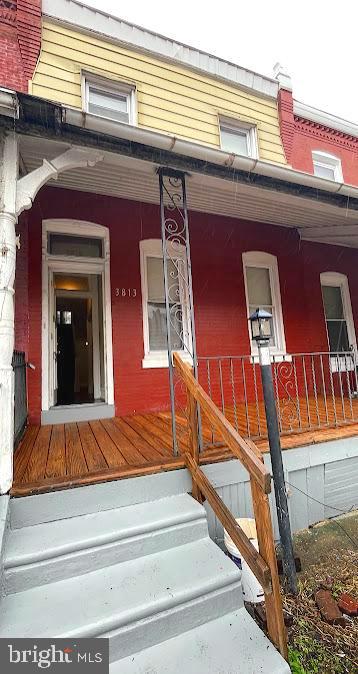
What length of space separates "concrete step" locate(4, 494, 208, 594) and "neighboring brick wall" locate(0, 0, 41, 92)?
5.01 m

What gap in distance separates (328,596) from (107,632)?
1.60 metres

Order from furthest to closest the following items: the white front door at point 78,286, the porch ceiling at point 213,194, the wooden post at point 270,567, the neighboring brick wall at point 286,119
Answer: the neighboring brick wall at point 286,119 → the white front door at point 78,286 → the porch ceiling at point 213,194 → the wooden post at point 270,567

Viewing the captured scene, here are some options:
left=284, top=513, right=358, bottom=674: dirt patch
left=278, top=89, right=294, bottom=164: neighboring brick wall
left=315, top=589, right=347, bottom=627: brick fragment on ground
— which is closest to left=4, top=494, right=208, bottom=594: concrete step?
left=284, top=513, right=358, bottom=674: dirt patch

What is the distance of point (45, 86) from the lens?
4180 millimetres

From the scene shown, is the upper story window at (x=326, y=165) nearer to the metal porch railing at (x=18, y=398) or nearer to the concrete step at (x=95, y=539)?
the metal porch railing at (x=18, y=398)

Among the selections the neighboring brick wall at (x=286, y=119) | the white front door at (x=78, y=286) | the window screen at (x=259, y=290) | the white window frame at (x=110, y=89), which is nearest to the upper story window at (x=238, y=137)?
the neighboring brick wall at (x=286, y=119)

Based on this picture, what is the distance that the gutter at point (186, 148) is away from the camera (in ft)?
7.68

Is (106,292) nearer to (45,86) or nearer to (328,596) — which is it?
(45,86)

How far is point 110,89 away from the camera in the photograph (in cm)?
475

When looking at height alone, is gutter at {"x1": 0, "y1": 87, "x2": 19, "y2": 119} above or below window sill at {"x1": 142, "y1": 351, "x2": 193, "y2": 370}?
above

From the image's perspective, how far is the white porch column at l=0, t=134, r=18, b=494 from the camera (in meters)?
2.09

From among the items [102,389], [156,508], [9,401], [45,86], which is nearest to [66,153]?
[9,401]

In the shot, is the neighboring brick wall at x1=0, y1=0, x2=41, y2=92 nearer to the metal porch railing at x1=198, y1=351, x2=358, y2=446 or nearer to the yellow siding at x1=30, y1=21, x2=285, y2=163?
the yellow siding at x1=30, y1=21, x2=285, y2=163

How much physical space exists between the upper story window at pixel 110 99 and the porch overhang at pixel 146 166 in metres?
1.31
